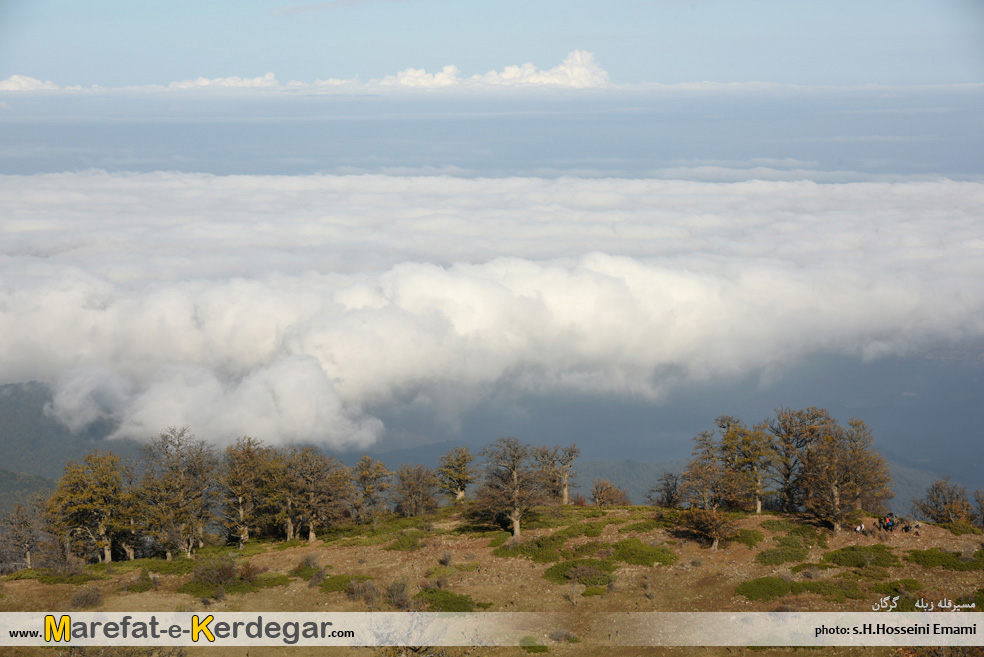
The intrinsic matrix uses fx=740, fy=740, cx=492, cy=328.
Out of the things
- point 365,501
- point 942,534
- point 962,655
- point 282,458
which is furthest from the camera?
point 365,501

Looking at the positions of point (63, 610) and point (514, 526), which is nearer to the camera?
point (63, 610)

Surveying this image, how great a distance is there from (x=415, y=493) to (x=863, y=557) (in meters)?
47.5

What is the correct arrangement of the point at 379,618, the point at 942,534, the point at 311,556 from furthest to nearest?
the point at 311,556, the point at 942,534, the point at 379,618

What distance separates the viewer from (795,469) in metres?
66.9

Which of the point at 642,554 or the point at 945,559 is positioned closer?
the point at 945,559

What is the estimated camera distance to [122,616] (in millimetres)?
48188

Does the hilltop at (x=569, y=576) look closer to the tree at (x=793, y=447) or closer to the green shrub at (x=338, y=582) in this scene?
the green shrub at (x=338, y=582)

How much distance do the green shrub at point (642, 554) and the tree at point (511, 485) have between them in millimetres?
8626

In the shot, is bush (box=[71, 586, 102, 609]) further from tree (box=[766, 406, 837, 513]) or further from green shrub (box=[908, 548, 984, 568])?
green shrub (box=[908, 548, 984, 568])

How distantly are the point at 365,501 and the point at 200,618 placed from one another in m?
34.1

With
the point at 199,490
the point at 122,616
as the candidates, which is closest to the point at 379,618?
the point at 122,616

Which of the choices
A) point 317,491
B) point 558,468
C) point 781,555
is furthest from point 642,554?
point 317,491

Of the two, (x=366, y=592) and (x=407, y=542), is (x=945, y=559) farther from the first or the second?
(x=407, y=542)

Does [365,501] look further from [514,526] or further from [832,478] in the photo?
[832,478]
